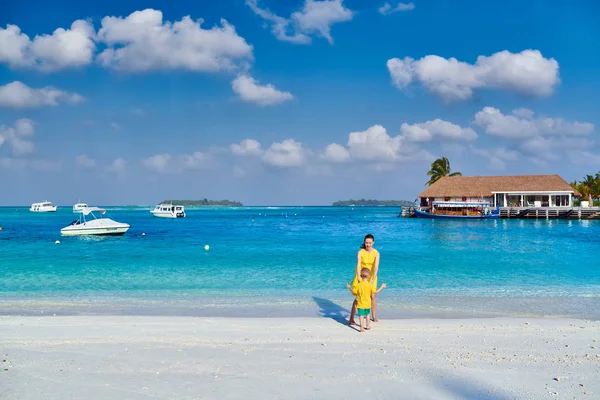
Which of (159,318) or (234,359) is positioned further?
(159,318)

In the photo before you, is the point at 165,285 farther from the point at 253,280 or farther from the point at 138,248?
the point at 138,248

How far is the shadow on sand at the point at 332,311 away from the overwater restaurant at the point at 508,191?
62.6 m

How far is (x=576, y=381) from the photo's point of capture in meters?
5.77

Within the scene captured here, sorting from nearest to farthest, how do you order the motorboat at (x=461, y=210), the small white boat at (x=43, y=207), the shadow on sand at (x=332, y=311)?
the shadow on sand at (x=332, y=311)
the motorboat at (x=461, y=210)
the small white boat at (x=43, y=207)

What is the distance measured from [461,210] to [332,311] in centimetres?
6130

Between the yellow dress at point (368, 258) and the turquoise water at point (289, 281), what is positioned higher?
the yellow dress at point (368, 258)

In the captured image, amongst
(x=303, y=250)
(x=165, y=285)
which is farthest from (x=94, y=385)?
(x=303, y=250)

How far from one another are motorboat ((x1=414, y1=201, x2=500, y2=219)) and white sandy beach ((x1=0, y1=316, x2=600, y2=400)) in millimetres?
60255

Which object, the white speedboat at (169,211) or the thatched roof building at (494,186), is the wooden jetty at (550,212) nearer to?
the thatched roof building at (494,186)

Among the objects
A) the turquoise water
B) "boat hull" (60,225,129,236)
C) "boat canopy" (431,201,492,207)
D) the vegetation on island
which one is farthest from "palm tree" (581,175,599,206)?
"boat hull" (60,225,129,236)

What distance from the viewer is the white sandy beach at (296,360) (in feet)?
18.0

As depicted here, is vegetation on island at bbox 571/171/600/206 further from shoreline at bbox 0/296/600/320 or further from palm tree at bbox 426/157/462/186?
shoreline at bbox 0/296/600/320

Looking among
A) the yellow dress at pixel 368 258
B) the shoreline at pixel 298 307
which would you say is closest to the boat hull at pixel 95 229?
the shoreline at pixel 298 307

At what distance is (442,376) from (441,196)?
69.3 meters
